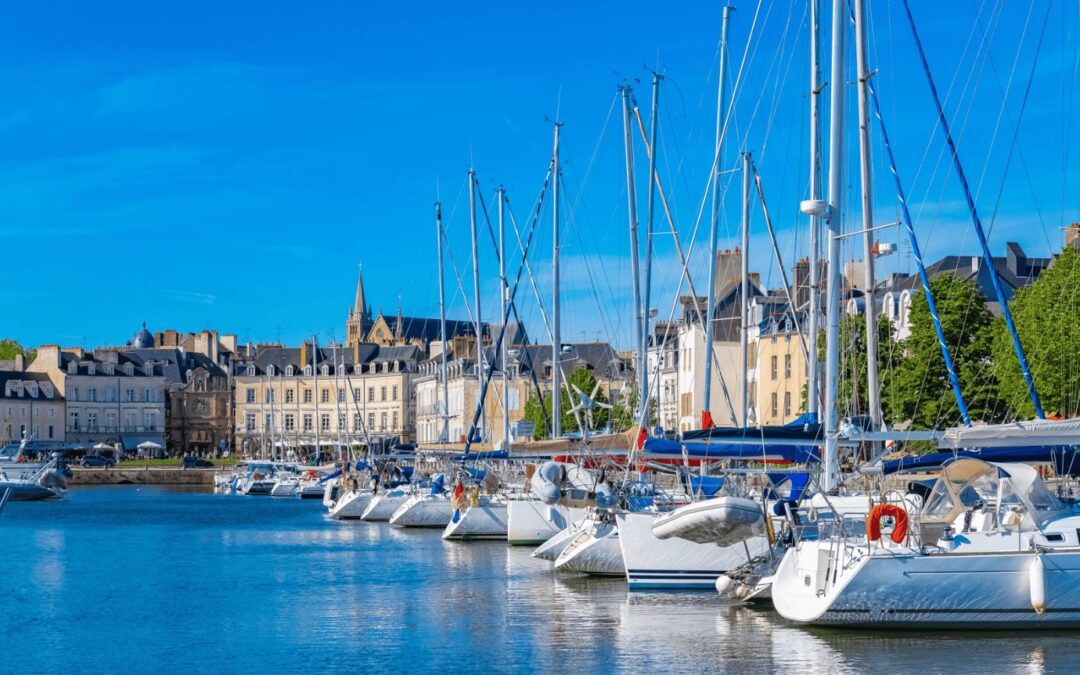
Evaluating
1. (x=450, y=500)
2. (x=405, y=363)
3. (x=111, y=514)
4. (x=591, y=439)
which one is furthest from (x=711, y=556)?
(x=405, y=363)

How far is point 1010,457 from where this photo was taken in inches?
1272

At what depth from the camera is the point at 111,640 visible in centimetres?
3020

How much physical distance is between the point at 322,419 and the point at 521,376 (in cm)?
4874

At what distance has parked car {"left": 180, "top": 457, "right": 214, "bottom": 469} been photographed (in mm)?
151250

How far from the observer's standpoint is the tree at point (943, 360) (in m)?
61.1

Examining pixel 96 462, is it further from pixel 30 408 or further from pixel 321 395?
pixel 321 395

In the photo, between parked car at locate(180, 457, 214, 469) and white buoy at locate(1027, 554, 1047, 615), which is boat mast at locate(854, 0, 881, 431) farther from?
parked car at locate(180, 457, 214, 469)

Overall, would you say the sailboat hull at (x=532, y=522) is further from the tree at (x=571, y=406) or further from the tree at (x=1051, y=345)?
the tree at (x=571, y=406)

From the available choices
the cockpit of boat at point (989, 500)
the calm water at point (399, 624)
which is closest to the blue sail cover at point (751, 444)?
the calm water at point (399, 624)

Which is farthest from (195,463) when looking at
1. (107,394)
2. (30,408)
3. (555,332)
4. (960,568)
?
(960,568)

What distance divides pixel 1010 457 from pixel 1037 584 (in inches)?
274

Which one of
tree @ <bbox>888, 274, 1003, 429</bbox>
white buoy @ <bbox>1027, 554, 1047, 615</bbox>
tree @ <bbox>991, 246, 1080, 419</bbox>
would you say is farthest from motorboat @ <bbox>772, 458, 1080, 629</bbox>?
tree @ <bbox>888, 274, 1003, 429</bbox>

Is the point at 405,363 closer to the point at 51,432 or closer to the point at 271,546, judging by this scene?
the point at 51,432

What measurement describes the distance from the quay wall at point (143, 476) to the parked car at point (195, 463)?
3.22 metres
